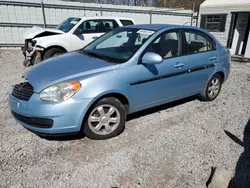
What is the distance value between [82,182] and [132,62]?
178 cm

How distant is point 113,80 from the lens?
9.79ft

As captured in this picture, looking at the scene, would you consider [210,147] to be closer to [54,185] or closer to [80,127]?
A: [80,127]

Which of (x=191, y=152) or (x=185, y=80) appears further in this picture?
(x=185, y=80)

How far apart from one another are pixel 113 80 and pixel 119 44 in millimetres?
1102

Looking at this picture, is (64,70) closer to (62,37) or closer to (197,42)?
(197,42)

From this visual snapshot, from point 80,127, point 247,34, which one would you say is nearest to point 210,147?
point 80,127

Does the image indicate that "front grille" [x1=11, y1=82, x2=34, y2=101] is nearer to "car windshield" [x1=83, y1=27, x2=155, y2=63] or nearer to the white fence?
"car windshield" [x1=83, y1=27, x2=155, y2=63]

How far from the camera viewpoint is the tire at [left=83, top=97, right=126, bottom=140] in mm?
2994

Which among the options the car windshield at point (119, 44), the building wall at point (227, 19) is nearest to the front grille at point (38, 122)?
the car windshield at point (119, 44)

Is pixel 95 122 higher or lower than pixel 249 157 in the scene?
higher

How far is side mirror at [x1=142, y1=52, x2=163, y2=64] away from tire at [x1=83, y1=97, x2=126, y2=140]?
0.74 meters

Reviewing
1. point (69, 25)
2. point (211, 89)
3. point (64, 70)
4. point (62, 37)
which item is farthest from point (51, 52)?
point (211, 89)

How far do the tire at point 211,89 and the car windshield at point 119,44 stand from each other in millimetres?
1858

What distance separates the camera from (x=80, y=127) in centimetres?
289
